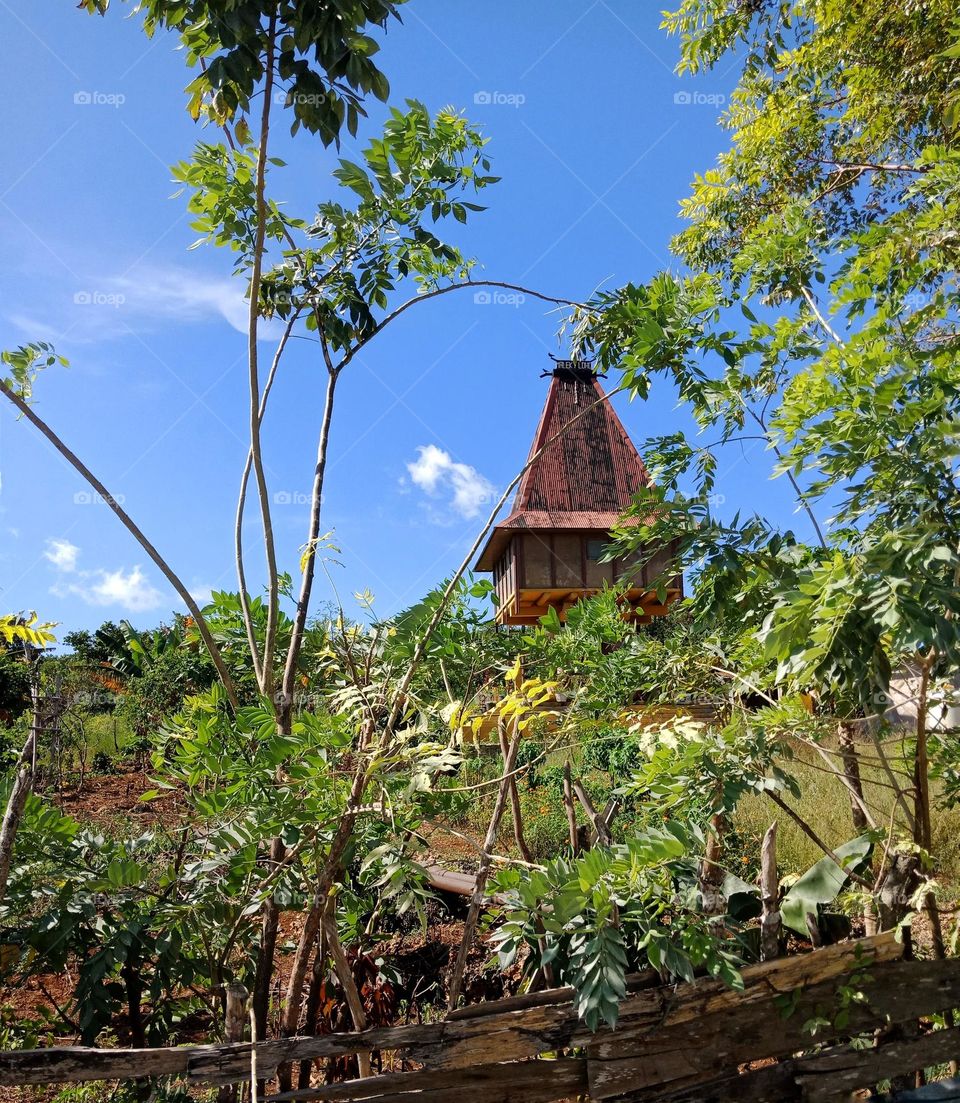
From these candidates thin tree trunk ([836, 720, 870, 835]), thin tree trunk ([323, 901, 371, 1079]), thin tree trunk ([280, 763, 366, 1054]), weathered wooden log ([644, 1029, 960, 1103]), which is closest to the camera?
thin tree trunk ([280, 763, 366, 1054])

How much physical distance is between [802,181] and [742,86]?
147 centimetres

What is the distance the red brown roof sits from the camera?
1487 cm

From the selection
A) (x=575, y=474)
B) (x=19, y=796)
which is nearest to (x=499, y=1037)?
(x=19, y=796)

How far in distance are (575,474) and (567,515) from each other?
4.17 ft

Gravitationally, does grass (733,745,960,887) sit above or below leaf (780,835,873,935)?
above

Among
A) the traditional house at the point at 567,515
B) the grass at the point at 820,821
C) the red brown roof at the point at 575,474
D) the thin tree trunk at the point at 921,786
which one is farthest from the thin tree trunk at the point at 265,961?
the red brown roof at the point at 575,474

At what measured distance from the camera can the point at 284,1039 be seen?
6.97 ft

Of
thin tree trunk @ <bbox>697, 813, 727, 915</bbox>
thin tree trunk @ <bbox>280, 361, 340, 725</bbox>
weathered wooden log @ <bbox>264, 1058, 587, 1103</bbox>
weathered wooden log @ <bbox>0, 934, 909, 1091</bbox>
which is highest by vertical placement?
thin tree trunk @ <bbox>280, 361, 340, 725</bbox>

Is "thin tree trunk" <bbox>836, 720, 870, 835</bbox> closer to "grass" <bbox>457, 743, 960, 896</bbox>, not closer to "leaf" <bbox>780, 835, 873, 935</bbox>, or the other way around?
"leaf" <bbox>780, 835, 873, 935</bbox>

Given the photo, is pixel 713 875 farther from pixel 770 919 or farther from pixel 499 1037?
pixel 499 1037

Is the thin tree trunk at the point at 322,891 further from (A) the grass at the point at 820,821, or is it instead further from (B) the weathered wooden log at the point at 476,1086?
(A) the grass at the point at 820,821

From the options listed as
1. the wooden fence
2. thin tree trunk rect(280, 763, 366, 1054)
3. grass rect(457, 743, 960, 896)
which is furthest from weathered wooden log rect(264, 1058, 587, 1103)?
grass rect(457, 743, 960, 896)

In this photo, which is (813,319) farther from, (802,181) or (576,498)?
(576,498)

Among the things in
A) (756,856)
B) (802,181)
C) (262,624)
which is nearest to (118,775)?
(756,856)
